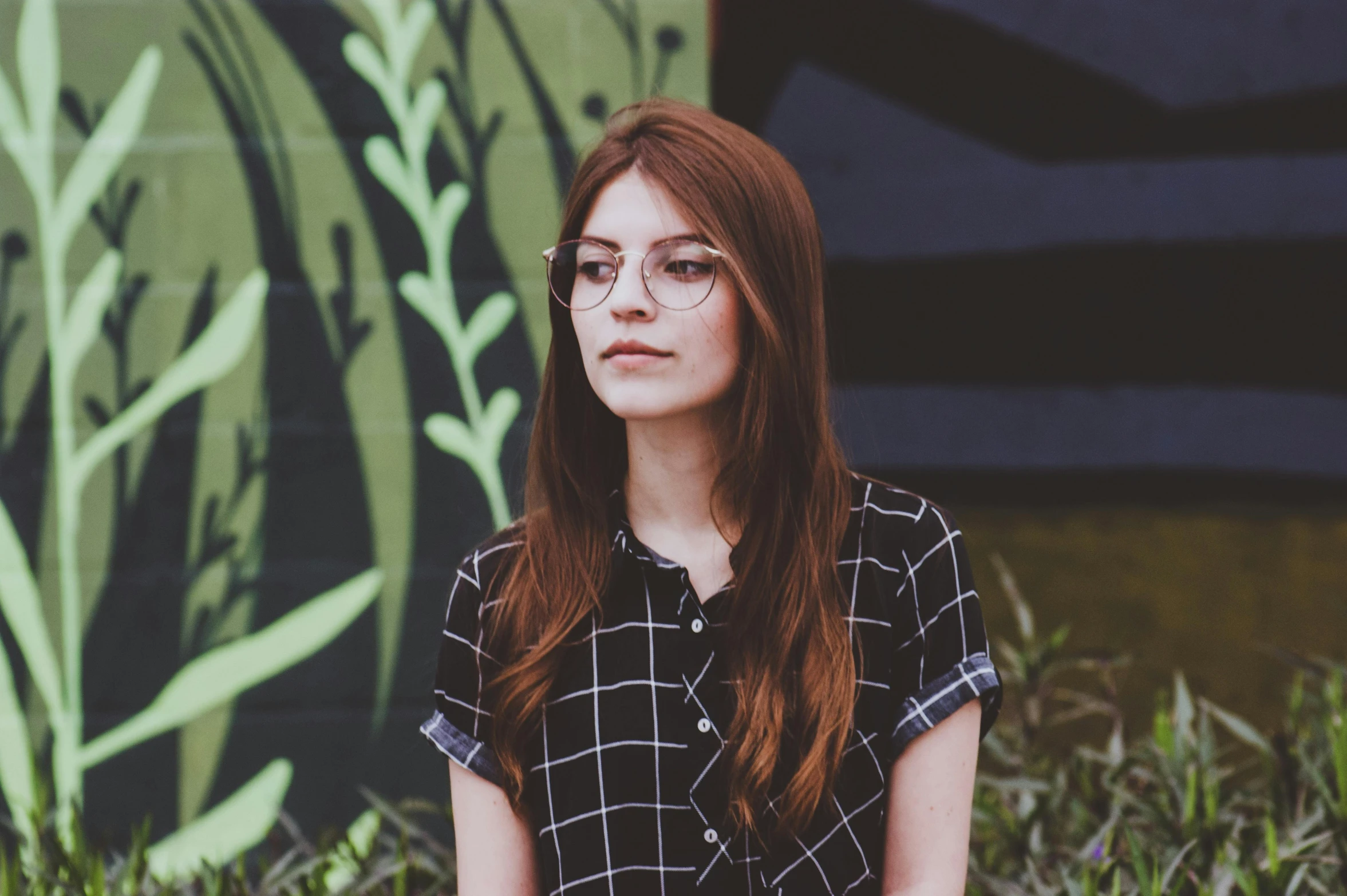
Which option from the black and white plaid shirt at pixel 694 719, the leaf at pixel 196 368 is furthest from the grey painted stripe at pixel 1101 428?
the black and white plaid shirt at pixel 694 719

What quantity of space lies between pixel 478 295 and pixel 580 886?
1395 mm

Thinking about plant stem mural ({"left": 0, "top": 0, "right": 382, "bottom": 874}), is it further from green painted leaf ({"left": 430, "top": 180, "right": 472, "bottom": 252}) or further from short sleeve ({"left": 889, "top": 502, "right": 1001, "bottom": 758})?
short sleeve ({"left": 889, "top": 502, "right": 1001, "bottom": 758})

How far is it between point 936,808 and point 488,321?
1466mm

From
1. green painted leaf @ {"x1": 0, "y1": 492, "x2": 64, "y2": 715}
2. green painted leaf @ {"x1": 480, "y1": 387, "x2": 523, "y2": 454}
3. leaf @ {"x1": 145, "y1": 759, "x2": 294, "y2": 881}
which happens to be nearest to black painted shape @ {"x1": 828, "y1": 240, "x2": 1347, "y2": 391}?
green painted leaf @ {"x1": 480, "y1": 387, "x2": 523, "y2": 454}

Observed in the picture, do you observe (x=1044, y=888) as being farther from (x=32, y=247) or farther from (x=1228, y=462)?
(x=32, y=247)

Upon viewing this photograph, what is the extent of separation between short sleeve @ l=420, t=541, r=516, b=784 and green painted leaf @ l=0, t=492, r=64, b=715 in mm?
1444

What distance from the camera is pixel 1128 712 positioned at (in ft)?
8.30

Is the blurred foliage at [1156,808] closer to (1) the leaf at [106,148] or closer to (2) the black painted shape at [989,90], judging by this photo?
(2) the black painted shape at [989,90]

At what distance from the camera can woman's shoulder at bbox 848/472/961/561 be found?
1.04 meters

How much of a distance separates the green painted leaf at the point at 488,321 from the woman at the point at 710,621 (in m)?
1.14

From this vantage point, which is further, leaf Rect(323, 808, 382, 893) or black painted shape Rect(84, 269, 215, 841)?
black painted shape Rect(84, 269, 215, 841)

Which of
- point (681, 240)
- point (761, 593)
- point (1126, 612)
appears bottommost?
point (1126, 612)

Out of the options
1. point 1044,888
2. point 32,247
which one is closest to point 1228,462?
point 1044,888

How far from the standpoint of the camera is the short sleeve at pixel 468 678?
3.43 ft
